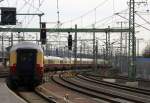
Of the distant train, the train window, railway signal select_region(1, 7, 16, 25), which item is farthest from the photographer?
the distant train

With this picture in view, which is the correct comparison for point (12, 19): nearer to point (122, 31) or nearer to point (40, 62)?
point (40, 62)

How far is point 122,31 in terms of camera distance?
77.5m

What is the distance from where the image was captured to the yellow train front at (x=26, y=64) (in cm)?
3167

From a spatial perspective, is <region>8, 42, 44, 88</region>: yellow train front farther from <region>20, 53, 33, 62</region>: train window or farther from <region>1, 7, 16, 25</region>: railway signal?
<region>1, 7, 16, 25</region>: railway signal

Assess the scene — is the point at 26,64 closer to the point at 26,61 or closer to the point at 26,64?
the point at 26,64

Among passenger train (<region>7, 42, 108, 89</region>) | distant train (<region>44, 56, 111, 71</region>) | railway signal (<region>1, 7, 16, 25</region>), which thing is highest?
railway signal (<region>1, 7, 16, 25</region>)

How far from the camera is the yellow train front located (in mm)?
31673

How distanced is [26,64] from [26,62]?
0.13 m

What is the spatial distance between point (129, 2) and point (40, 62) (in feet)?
69.0

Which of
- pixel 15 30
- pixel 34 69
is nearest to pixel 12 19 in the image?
pixel 34 69

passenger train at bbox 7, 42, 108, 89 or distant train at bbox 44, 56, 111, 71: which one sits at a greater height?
passenger train at bbox 7, 42, 108, 89

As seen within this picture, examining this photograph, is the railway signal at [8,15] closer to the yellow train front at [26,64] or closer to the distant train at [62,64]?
the yellow train front at [26,64]

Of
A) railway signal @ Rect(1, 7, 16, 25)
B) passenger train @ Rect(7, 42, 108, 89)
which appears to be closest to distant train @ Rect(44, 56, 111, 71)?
railway signal @ Rect(1, 7, 16, 25)

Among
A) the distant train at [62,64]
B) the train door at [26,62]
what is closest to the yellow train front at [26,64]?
the train door at [26,62]
